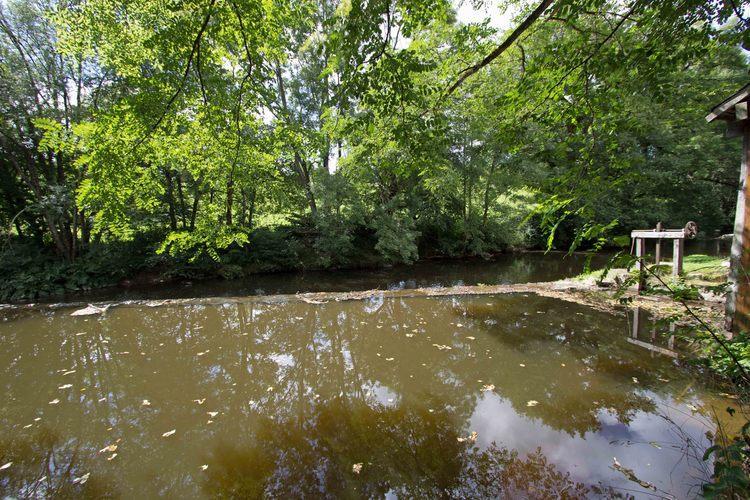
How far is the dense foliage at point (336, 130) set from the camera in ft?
9.81

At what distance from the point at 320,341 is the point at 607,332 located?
460cm

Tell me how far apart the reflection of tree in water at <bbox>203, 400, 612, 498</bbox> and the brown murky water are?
1 centimetres

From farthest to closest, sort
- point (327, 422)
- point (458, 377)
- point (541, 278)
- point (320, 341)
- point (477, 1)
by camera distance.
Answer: point (541, 278) < point (320, 341) < point (477, 1) < point (458, 377) < point (327, 422)

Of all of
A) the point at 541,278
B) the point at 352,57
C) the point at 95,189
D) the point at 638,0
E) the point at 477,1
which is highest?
the point at 477,1

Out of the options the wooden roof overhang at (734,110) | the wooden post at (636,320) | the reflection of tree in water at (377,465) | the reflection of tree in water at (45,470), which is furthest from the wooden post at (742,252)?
the reflection of tree in water at (45,470)

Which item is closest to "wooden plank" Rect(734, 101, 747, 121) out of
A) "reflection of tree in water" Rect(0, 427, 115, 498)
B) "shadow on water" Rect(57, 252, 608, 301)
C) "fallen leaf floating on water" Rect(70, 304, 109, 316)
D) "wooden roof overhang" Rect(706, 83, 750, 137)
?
"wooden roof overhang" Rect(706, 83, 750, 137)

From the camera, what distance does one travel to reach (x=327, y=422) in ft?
10.8

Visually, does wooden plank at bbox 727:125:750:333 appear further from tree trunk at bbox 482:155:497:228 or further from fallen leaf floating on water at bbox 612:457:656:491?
tree trunk at bbox 482:155:497:228

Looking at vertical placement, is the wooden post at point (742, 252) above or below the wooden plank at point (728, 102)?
below

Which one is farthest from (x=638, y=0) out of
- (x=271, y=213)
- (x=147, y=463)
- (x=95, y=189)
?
(x=271, y=213)

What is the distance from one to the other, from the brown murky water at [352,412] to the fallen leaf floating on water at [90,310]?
105 cm

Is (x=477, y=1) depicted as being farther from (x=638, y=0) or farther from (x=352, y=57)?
(x=352, y=57)

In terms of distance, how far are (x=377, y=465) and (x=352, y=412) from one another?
823mm

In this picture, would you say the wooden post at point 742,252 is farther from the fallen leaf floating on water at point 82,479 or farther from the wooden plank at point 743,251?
the fallen leaf floating on water at point 82,479
